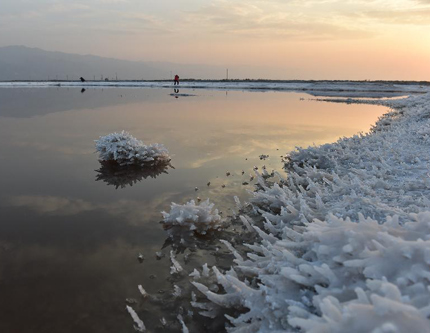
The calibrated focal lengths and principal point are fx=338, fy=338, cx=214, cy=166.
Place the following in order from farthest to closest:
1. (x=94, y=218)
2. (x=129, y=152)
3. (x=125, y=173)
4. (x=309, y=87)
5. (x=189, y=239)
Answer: (x=309, y=87), (x=129, y=152), (x=125, y=173), (x=94, y=218), (x=189, y=239)

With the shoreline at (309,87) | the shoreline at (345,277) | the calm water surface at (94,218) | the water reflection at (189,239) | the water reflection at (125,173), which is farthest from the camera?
the shoreline at (309,87)

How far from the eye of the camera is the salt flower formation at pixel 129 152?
27.8 feet

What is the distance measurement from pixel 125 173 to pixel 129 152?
80cm

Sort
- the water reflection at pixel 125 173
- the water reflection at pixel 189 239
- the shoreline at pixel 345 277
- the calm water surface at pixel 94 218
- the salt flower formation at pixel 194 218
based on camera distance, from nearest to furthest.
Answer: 1. the shoreline at pixel 345 277
2. the calm water surface at pixel 94 218
3. the water reflection at pixel 189 239
4. the salt flower formation at pixel 194 218
5. the water reflection at pixel 125 173

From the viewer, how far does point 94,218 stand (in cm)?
538

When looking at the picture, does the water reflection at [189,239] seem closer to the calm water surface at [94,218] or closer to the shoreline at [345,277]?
the calm water surface at [94,218]

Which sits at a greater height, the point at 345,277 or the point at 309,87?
the point at 309,87

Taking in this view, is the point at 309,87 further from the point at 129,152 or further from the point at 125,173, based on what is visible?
the point at 125,173

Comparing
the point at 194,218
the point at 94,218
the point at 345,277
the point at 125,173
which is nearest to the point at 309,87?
the point at 125,173

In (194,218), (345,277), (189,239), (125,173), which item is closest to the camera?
(345,277)

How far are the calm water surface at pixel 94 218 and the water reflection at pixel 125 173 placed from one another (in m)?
0.04

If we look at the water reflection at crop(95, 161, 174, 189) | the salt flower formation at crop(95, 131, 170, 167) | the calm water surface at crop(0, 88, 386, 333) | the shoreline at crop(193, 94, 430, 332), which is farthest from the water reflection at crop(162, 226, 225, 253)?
the salt flower formation at crop(95, 131, 170, 167)

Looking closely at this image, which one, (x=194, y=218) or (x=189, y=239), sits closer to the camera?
(x=189, y=239)

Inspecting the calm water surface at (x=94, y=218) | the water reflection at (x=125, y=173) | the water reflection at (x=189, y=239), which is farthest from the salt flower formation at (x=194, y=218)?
the water reflection at (x=125, y=173)
